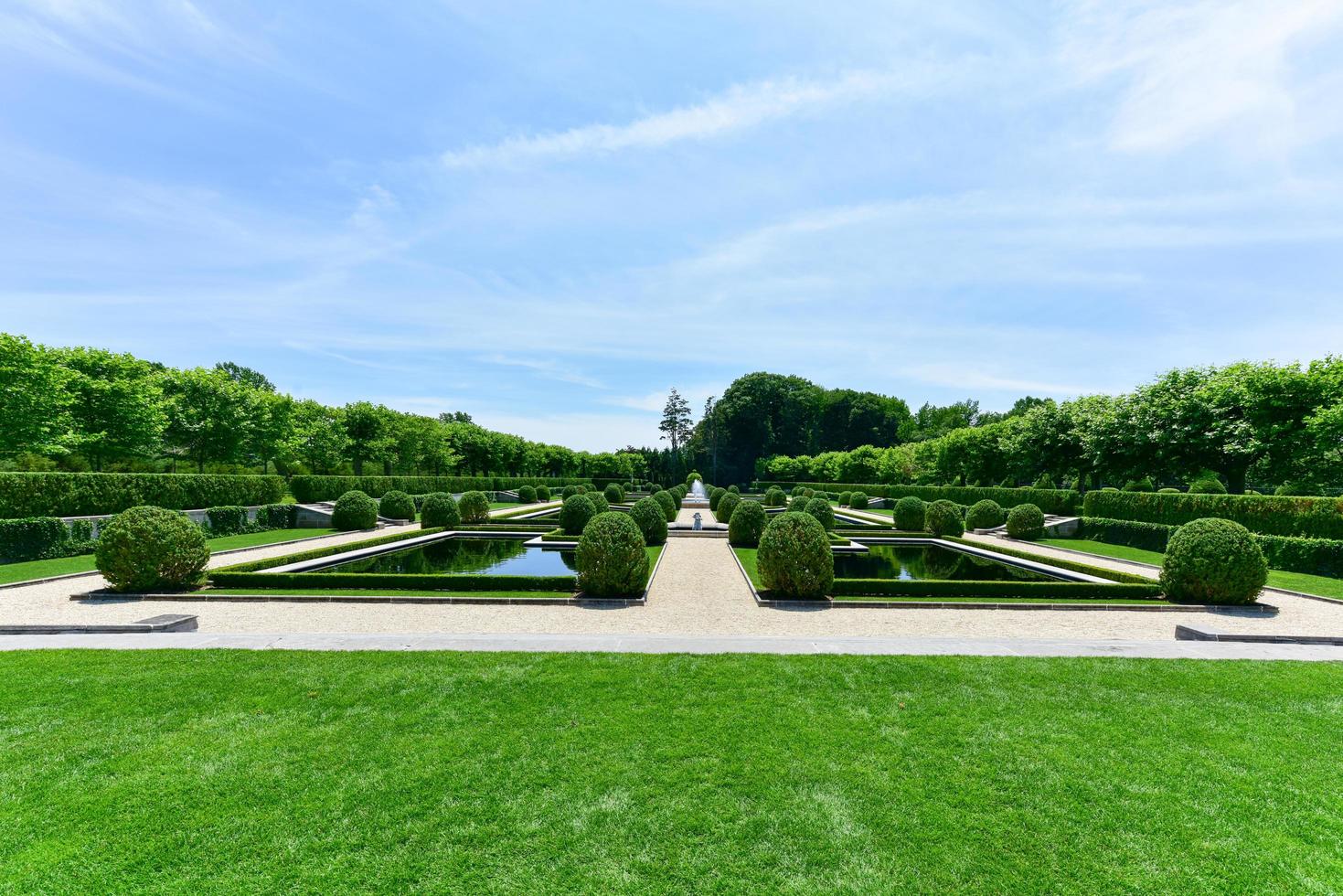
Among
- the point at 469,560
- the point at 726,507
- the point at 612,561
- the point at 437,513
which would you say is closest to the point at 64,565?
the point at 469,560

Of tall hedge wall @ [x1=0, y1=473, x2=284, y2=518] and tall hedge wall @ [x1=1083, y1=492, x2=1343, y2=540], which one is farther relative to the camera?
tall hedge wall @ [x1=0, y1=473, x2=284, y2=518]

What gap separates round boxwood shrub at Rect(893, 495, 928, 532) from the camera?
25.7m

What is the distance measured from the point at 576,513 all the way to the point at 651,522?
3392 millimetres

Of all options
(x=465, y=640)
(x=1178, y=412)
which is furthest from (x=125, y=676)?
(x=1178, y=412)

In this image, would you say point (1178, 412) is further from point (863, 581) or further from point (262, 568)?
point (262, 568)

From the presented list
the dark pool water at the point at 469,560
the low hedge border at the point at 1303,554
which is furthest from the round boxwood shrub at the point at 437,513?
the low hedge border at the point at 1303,554

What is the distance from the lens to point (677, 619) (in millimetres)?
9555

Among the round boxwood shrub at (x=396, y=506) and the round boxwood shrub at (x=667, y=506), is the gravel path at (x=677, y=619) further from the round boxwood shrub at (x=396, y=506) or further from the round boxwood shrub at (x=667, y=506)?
the round boxwood shrub at (x=667, y=506)

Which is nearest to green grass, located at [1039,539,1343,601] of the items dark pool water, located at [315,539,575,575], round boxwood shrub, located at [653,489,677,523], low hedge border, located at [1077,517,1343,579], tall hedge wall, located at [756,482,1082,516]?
low hedge border, located at [1077,517,1343,579]

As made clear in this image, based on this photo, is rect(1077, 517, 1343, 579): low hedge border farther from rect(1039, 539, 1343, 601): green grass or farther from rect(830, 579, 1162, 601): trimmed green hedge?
rect(830, 579, 1162, 601): trimmed green hedge

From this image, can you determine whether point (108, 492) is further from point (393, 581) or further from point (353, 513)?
point (393, 581)

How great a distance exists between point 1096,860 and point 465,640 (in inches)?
278

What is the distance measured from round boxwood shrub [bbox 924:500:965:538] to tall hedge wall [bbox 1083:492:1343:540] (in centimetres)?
701

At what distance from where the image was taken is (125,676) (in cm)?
614
